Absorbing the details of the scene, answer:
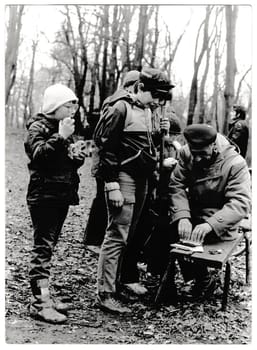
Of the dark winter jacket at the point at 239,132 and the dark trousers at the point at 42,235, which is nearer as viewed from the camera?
the dark trousers at the point at 42,235

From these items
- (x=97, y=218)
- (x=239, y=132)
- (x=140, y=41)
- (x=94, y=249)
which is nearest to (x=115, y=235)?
(x=97, y=218)

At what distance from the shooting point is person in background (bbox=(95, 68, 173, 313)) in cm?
394

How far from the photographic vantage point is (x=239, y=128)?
31.4 ft

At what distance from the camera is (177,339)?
3.62m

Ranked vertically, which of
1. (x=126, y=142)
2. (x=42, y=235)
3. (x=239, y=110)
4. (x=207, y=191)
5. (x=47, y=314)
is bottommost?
(x=47, y=314)

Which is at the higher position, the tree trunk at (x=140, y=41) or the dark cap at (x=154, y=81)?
the tree trunk at (x=140, y=41)

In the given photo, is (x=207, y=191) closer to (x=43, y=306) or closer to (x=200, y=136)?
(x=200, y=136)

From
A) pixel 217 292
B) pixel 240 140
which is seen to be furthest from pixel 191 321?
pixel 240 140

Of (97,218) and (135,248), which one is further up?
(97,218)

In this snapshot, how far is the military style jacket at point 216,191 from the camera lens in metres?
4.05

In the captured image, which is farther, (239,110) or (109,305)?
(239,110)

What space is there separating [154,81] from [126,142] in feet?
1.79

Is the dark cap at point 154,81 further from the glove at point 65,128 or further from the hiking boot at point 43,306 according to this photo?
the hiking boot at point 43,306

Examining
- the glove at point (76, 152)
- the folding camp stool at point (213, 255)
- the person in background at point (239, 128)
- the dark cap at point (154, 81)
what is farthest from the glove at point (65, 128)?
the person in background at point (239, 128)
